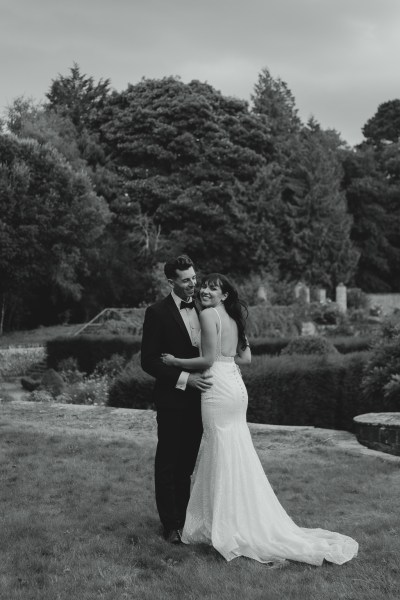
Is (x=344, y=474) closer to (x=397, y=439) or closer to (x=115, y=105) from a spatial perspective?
(x=397, y=439)

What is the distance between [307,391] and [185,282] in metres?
5.65

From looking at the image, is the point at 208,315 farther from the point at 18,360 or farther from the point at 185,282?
the point at 18,360

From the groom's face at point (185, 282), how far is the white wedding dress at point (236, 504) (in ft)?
1.09

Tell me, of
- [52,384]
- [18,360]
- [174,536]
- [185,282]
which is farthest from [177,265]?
[18,360]

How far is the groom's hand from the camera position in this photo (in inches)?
178

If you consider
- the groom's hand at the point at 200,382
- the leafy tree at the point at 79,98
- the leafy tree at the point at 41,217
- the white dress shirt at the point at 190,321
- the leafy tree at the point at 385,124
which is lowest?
the groom's hand at the point at 200,382

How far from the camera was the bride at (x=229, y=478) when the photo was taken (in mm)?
4270

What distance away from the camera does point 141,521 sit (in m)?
5.00

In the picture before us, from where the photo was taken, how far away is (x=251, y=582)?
3.88 m

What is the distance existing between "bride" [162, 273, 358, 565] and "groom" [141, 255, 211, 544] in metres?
0.09

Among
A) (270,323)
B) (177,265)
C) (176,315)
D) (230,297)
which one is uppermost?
(177,265)

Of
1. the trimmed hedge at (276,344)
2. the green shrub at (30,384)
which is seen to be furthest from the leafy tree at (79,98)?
the trimmed hedge at (276,344)

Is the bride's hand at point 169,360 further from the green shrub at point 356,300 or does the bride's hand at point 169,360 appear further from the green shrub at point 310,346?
the green shrub at point 356,300

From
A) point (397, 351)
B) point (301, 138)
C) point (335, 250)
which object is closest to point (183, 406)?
point (397, 351)
